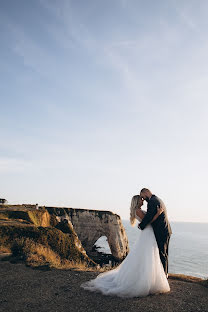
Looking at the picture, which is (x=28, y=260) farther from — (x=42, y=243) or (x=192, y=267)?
(x=192, y=267)

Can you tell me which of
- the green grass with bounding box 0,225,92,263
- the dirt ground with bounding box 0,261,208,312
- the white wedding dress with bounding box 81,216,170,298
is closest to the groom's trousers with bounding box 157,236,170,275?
the white wedding dress with bounding box 81,216,170,298

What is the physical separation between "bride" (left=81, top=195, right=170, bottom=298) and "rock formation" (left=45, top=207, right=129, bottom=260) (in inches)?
1513

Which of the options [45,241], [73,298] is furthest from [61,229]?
[73,298]

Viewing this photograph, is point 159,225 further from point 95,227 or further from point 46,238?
point 95,227

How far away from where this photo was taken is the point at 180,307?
258 inches

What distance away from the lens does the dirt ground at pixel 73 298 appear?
6.63 metres

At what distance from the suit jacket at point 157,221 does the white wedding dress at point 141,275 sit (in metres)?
0.18

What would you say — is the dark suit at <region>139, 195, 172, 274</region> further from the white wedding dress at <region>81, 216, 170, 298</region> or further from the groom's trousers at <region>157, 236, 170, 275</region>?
the white wedding dress at <region>81, 216, 170, 298</region>

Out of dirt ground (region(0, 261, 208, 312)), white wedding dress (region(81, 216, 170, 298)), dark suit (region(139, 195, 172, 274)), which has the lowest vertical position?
dirt ground (region(0, 261, 208, 312))

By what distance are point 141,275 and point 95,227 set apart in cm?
4017

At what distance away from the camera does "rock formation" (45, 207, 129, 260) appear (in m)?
45.5

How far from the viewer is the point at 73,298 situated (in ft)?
24.4

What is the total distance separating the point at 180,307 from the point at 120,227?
41393 mm

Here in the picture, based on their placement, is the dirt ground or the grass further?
the grass
